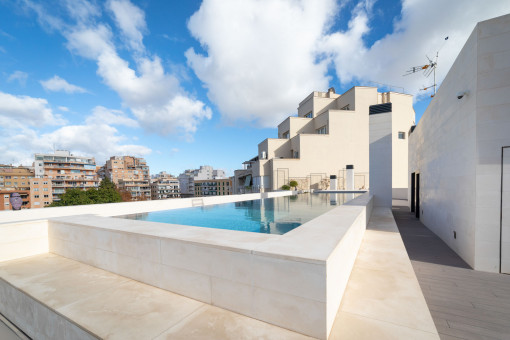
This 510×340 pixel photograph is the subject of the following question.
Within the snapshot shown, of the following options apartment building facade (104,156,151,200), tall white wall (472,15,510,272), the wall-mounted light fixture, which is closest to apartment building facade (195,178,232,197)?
apartment building facade (104,156,151,200)

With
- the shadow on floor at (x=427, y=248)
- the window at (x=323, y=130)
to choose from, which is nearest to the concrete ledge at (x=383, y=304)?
the shadow on floor at (x=427, y=248)

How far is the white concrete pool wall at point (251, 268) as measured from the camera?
5.53 feet

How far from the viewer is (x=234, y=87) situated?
23484 mm

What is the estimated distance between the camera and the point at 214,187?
85.8 meters

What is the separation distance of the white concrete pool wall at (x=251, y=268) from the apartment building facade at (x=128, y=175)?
77949 millimetres

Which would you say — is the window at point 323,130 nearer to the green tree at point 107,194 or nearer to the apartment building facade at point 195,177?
the green tree at point 107,194

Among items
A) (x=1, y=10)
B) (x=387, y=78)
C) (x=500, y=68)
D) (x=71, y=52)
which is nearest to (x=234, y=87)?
(x=71, y=52)

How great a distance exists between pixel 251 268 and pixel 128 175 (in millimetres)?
87422

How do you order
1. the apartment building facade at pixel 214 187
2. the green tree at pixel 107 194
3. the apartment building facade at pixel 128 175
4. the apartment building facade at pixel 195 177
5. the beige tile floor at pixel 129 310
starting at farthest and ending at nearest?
the apartment building facade at pixel 195 177 → the apartment building facade at pixel 214 187 → the apartment building facade at pixel 128 175 → the green tree at pixel 107 194 → the beige tile floor at pixel 129 310

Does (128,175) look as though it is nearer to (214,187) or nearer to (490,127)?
(214,187)

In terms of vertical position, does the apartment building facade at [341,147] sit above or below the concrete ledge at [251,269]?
above

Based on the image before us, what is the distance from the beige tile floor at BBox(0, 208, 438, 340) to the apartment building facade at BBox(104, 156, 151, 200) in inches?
3042

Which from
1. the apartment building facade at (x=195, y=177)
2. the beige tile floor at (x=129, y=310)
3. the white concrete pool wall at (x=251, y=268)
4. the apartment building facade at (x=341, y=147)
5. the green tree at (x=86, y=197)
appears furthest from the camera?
the apartment building facade at (x=195, y=177)

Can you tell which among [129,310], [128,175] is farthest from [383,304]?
[128,175]
